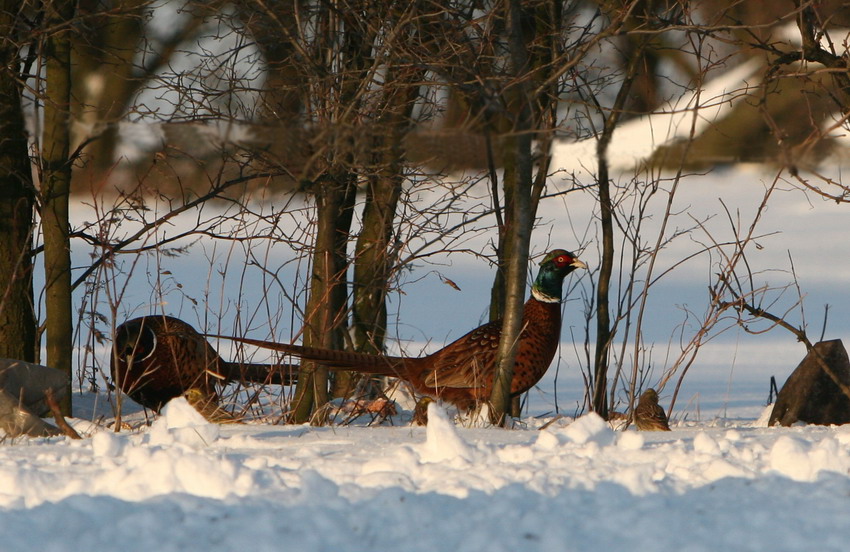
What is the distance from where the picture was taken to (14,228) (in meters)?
6.36

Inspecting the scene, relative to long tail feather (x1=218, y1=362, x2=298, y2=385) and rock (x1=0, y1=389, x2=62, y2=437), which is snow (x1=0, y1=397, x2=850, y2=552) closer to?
rock (x1=0, y1=389, x2=62, y2=437)

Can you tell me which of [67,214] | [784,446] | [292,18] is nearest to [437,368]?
Answer: [292,18]

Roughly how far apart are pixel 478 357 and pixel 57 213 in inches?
112

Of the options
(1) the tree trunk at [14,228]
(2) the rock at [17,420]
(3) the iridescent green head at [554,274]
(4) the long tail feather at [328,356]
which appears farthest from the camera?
(1) the tree trunk at [14,228]

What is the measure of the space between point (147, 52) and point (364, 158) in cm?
185

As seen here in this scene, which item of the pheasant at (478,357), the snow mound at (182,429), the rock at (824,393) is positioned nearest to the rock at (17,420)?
the snow mound at (182,429)

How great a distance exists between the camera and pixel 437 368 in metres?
5.85

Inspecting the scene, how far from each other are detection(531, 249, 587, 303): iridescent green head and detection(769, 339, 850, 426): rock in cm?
180

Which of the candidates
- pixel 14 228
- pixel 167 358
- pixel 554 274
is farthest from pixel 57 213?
pixel 554 274

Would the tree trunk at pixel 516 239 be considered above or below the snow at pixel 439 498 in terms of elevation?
above

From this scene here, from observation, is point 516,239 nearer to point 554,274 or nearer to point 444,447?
A: point 554,274

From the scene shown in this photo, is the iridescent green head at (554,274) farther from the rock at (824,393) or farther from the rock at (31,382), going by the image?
the rock at (31,382)

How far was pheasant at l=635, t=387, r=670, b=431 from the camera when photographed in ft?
18.1

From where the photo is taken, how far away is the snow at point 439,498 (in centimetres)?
254
